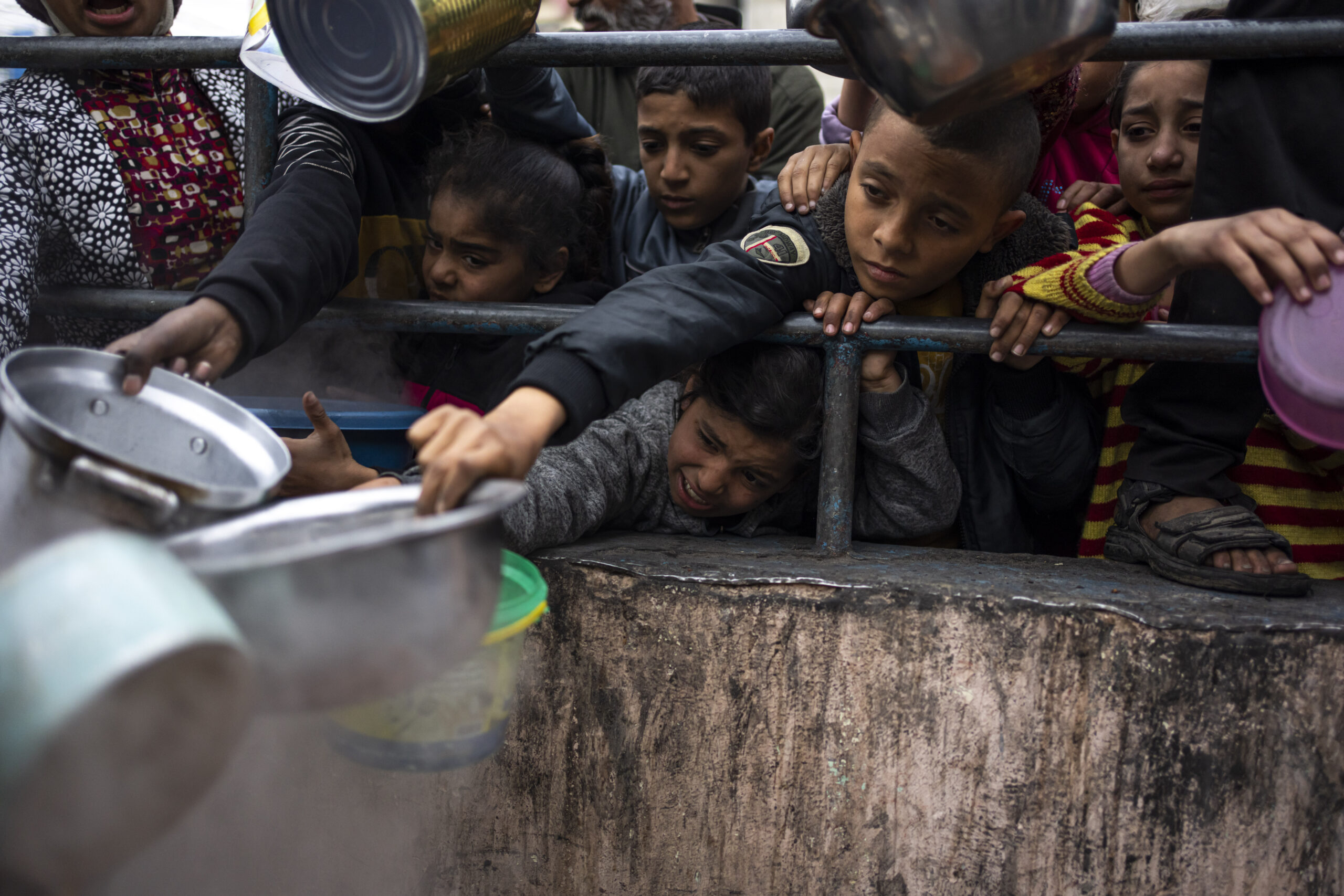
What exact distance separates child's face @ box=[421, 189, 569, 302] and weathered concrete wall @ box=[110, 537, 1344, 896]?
0.94m

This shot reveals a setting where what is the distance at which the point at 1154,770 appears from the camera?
1.45m

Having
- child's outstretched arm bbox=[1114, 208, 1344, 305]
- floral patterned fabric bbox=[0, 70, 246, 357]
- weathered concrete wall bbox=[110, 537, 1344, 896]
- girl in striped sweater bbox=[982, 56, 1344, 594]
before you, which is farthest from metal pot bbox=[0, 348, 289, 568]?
child's outstretched arm bbox=[1114, 208, 1344, 305]

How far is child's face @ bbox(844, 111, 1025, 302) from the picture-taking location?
1.67 meters

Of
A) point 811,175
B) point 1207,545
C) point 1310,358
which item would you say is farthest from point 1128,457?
point 811,175

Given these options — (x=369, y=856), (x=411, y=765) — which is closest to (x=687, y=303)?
(x=411, y=765)

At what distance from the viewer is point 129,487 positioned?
3.02 ft

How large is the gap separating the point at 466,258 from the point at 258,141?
55 centimetres

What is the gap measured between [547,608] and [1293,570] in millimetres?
1298

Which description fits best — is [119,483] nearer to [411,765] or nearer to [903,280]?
[411,765]

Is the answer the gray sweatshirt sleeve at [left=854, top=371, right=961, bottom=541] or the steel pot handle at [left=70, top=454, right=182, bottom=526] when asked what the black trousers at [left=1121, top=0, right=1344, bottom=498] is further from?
the steel pot handle at [left=70, top=454, right=182, bottom=526]

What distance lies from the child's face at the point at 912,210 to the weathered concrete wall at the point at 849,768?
0.59m

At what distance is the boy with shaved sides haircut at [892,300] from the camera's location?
1.28 metres

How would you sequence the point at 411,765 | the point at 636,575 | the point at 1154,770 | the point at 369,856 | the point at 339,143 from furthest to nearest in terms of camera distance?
1. the point at 339,143
2. the point at 369,856
3. the point at 636,575
4. the point at 1154,770
5. the point at 411,765

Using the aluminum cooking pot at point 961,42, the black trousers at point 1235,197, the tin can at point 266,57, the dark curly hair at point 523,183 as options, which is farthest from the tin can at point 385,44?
the black trousers at point 1235,197
